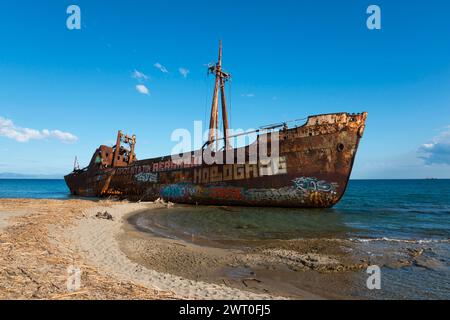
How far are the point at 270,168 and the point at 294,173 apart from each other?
1704 millimetres

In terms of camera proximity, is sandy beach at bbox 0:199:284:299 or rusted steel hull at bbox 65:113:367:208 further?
rusted steel hull at bbox 65:113:367:208

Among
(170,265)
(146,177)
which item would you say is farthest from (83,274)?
(146,177)

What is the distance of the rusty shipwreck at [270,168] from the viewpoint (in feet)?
57.2

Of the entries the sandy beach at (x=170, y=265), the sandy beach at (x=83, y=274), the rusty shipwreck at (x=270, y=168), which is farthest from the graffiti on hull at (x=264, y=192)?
the sandy beach at (x=83, y=274)

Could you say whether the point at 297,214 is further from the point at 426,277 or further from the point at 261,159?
the point at 426,277

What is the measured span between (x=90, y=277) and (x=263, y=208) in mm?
15292

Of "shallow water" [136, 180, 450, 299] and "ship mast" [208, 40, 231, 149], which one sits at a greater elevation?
"ship mast" [208, 40, 231, 149]

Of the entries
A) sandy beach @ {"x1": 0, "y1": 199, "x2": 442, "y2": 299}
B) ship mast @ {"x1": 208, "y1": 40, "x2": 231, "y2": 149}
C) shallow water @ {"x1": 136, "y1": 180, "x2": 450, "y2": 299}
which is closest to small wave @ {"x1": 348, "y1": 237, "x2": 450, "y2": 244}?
shallow water @ {"x1": 136, "y1": 180, "x2": 450, "y2": 299}

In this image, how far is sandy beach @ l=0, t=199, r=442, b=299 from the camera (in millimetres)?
4344

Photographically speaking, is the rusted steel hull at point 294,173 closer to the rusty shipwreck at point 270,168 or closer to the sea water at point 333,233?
the rusty shipwreck at point 270,168

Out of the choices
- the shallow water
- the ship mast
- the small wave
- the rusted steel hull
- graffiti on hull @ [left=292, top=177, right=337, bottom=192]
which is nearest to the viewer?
the shallow water

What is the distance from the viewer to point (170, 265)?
6.79 metres

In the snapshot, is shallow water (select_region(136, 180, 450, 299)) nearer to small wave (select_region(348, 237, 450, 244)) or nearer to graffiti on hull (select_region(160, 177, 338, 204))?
small wave (select_region(348, 237, 450, 244))

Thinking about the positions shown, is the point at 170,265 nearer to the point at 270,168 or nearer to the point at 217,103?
the point at 270,168
